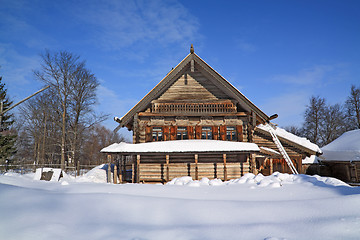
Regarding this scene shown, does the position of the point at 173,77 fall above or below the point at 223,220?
above

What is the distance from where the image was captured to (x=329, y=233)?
10.4ft

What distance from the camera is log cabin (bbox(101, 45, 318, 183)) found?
51.1 ft

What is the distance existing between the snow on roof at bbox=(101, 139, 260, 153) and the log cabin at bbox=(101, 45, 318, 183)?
0.50 feet

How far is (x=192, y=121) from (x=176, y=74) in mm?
3768

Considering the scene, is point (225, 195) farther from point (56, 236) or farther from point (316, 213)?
point (56, 236)

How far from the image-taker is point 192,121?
16562mm

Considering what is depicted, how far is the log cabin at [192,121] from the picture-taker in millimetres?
15562

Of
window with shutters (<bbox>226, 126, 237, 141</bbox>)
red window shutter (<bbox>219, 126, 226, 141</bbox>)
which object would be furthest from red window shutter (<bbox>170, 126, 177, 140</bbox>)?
window with shutters (<bbox>226, 126, 237, 141</bbox>)

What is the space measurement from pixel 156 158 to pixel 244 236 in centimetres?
1286

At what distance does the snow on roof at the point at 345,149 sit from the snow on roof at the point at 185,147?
12.3m

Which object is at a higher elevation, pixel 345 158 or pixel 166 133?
pixel 166 133

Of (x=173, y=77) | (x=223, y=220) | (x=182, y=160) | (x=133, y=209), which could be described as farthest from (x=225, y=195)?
(x=173, y=77)

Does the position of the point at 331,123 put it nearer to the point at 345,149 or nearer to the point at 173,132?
the point at 345,149

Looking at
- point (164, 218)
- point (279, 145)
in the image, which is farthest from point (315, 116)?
point (164, 218)
